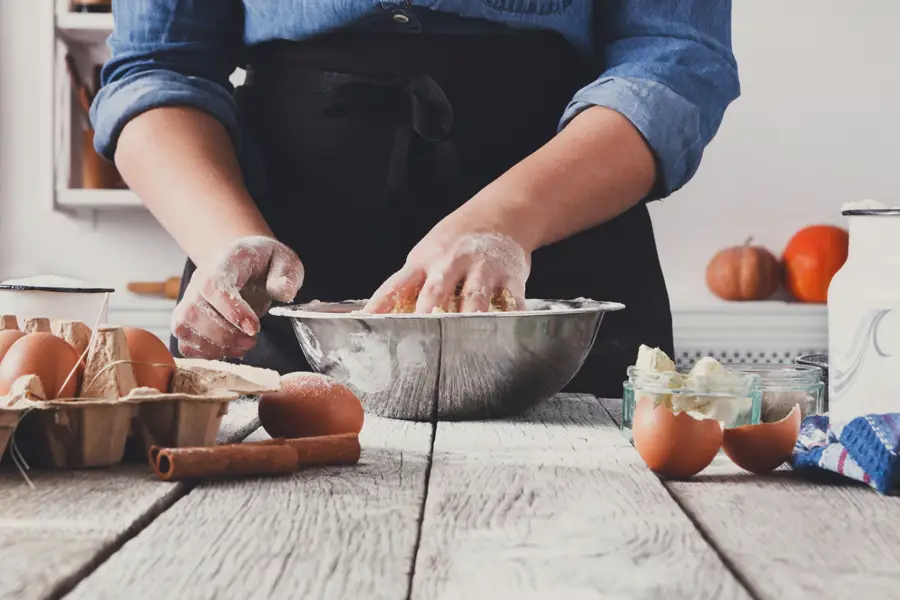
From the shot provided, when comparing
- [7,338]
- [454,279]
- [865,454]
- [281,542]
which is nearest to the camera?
[281,542]

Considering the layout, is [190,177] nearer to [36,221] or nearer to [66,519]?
[66,519]

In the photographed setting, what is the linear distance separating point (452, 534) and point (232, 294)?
577 millimetres

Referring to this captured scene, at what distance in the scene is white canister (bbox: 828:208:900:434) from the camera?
69cm

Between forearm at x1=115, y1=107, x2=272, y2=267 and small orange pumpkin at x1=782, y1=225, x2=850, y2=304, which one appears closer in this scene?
forearm at x1=115, y1=107, x2=272, y2=267

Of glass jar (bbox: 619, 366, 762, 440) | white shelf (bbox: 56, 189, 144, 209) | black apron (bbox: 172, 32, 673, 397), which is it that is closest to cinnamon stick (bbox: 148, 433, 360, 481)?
glass jar (bbox: 619, 366, 762, 440)

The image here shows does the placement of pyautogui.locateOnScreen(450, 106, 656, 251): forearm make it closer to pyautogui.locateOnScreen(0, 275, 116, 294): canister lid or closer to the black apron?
the black apron

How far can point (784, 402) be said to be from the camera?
869 mm

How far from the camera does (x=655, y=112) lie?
1.18m

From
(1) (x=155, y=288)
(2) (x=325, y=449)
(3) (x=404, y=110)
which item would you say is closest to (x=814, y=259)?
(3) (x=404, y=110)

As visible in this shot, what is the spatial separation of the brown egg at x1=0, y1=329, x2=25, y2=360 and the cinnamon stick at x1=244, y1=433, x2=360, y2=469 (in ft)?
0.67

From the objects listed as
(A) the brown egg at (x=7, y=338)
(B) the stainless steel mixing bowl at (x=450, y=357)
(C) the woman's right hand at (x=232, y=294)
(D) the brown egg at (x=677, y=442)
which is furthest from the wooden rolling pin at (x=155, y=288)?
(D) the brown egg at (x=677, y=442)

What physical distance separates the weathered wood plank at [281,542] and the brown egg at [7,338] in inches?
8.3

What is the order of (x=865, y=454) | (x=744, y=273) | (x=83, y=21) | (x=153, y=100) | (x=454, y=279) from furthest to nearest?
(x=744, y=273)
(x=83, y=21)
(x=153, y=100)
(x=454, y=279)
(x=865, y=454)

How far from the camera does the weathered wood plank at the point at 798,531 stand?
444mm
